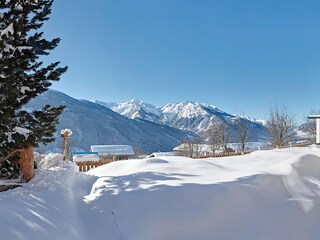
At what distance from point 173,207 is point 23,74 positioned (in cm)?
541

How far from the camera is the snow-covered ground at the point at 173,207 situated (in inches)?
162

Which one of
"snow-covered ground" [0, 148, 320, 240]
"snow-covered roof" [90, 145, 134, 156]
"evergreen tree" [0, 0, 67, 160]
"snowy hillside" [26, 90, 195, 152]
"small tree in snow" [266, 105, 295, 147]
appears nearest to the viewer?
"snow-covered ground" [0, 148, 320, 240]

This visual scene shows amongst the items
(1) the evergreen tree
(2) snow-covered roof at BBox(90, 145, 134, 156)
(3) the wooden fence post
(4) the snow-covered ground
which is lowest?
(2) snow-covered roof at BBox(90, 145, 134, 156)

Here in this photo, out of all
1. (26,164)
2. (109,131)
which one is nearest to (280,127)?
(26,164)

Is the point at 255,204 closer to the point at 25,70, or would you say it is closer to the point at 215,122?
the point at 25,70

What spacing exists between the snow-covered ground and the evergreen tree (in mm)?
1388

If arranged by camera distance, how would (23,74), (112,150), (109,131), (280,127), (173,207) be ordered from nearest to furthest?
(173,207) < (23,74) < (280,127) < (112,150) < (109,131)

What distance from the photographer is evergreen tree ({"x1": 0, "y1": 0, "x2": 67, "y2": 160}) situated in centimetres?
598

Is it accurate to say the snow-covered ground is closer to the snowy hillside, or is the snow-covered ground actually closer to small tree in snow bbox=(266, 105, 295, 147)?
small tree in snow bbox=(266, 105, 295, 147)

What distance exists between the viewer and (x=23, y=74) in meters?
6.97

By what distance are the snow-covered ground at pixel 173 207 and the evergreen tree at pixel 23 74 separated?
1.39 meters

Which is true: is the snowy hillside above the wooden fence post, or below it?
above

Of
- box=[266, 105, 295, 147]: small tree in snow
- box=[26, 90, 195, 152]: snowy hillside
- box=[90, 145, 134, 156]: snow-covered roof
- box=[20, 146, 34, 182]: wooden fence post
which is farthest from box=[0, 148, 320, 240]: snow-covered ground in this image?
box=[26, 90, 195, 152]: snowy hillside

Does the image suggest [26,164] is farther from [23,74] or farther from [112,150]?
[112,150]
